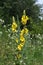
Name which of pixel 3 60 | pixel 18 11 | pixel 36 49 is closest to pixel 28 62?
pixel 3 60

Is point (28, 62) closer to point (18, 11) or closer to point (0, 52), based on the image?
point (0, 52)

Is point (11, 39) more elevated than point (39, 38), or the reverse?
point (11, 39)

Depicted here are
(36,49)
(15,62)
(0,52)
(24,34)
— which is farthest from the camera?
(36,49)

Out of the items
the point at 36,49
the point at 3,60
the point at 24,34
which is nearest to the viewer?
the point at 24,34

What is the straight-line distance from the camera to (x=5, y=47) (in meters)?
3.85

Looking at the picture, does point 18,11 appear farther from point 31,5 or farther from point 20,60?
point 20,60

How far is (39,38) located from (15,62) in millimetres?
2046

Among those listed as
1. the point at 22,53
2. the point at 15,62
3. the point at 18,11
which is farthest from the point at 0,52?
the point at 18,11

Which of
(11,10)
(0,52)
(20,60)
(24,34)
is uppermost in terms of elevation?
(24,34)

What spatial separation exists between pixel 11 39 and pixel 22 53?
1311mm

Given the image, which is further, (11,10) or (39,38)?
(11,10)

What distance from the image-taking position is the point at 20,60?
114 inches

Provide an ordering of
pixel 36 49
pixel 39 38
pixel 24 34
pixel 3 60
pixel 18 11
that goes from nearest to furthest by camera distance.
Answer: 1. pixel 24 34
2. pixel 3 60
3. pixel 36 49
4. pixel 39 38
5. pixel 18 11

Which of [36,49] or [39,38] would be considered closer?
[36,49]
